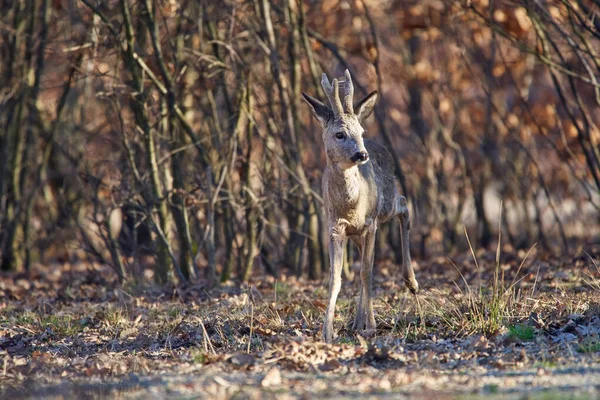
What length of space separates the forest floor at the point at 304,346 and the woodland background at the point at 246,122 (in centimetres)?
173

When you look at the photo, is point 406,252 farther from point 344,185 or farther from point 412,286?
point 344,185

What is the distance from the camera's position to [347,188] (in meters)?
8.42

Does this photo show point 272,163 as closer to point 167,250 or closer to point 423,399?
point 167,250

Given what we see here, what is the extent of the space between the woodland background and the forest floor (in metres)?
1.73

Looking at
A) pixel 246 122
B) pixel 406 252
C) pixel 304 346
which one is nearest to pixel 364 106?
pixel 406 252

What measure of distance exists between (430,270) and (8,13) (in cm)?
767

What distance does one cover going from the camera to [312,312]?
31.5 feet

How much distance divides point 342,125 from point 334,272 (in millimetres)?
1227

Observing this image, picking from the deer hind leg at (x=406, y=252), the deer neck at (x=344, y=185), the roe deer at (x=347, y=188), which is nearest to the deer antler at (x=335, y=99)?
the roe deer at (x=347, y=188)

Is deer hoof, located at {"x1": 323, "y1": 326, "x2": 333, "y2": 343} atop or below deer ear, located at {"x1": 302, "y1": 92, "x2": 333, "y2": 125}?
below

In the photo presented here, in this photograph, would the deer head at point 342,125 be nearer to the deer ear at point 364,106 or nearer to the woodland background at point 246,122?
the deer ear at point 364,106

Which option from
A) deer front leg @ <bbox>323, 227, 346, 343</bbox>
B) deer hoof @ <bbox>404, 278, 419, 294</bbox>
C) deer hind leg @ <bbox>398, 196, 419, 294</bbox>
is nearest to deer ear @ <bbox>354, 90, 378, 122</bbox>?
deer front leg @ <bbox>323, 227, 346, 343</bbox>

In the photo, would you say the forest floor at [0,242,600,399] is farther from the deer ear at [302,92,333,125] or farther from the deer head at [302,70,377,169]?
the deer ear at [302,92,333,125]

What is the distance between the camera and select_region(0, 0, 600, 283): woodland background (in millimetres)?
→ 12453
